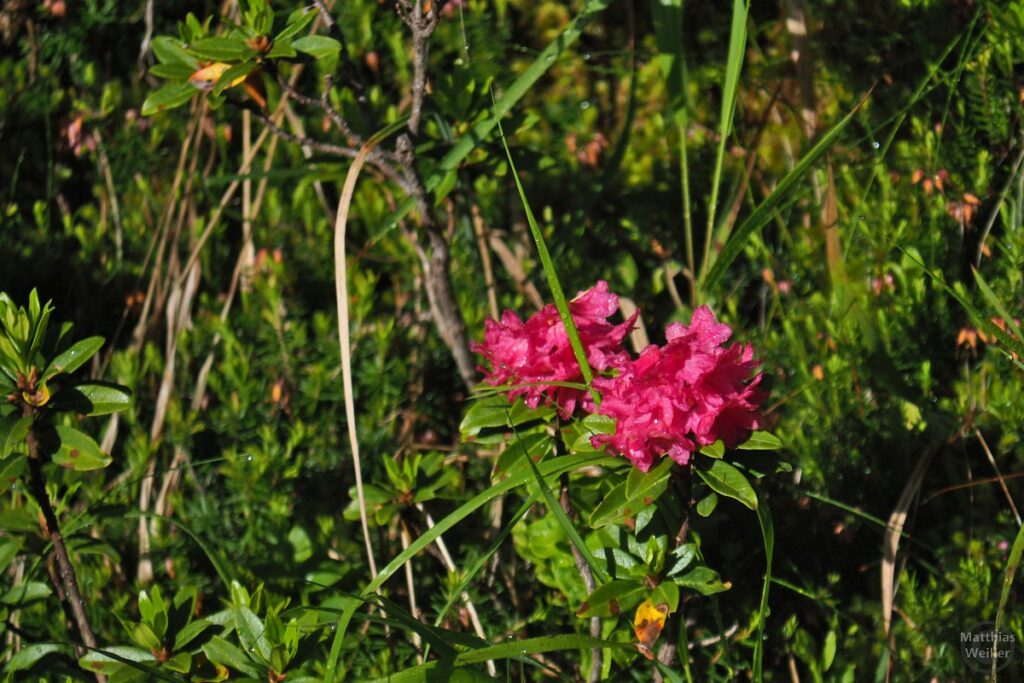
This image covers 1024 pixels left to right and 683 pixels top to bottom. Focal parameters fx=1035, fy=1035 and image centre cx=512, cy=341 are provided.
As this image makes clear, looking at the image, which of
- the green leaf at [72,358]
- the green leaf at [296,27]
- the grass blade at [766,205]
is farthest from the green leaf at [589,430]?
the green leaf at [296,27]

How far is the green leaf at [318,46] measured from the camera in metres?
1.96

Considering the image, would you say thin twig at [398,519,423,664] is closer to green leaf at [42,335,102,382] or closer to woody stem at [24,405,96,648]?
woody stem at [24,405,96,648]

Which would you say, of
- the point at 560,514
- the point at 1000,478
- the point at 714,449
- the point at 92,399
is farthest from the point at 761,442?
the point at 92,399

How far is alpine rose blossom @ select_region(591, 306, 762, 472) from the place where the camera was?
1496 millimetres

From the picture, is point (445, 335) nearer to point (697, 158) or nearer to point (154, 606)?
point (154, 606)

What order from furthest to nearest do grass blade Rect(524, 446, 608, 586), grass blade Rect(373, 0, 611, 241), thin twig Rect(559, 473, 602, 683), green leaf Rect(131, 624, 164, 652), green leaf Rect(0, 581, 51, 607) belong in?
1. grass blade Rect(373, 0, 611, 241)
2. green leaf Rect(0, 581, 51, 607)
3. thin twig Rect(559, 473, 602, 683)
4. green leaf Rect(131, 624, 164, 652)
5. grass blade Rect(524, 446, 608, 586)

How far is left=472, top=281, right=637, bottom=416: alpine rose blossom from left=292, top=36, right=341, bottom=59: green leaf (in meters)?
0.64

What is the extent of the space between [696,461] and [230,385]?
4.49 ft

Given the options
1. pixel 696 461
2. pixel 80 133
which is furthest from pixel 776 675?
pixel 80 133

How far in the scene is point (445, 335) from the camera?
2.32 m

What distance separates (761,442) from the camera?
154 cm

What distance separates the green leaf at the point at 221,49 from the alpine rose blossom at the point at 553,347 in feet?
2.44

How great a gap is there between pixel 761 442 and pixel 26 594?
4.57 ft

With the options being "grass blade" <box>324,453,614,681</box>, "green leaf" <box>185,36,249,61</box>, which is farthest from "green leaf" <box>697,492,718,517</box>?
"green leaf" <box>185,36,249,61</box>
